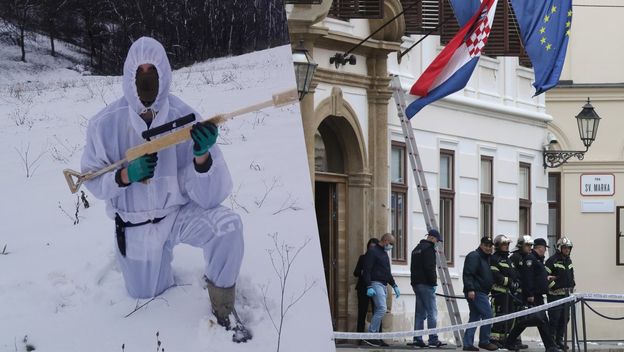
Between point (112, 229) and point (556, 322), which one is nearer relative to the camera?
point (112, 229)

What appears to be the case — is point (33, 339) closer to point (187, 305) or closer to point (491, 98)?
point (187, 305)

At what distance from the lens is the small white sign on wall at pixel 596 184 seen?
1522 inches

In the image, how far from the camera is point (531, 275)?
76.9 ft

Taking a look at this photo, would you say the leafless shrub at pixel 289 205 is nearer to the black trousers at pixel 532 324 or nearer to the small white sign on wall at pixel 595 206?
the black trousers at pixel 532 324

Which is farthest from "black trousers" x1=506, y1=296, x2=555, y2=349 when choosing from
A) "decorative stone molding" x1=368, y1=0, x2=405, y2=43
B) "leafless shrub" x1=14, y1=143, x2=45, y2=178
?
"leafless shrub" x1=14, y1=143, x2=45, y2=178

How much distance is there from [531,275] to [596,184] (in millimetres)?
Result: 15725

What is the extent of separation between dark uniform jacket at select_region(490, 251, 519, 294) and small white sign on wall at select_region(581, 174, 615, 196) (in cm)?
1591

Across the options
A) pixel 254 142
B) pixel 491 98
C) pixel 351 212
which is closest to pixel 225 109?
pixel 254 142

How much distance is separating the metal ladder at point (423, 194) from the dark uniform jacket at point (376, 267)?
174cm

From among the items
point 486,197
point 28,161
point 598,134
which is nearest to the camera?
point 28,161

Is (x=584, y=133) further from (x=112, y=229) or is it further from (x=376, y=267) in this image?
(x=112, y=229)

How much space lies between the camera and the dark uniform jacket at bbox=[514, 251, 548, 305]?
23.4 metres

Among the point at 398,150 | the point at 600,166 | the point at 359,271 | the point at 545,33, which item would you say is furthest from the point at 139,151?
the point at 600,166

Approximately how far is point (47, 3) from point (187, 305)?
51.9 inches
